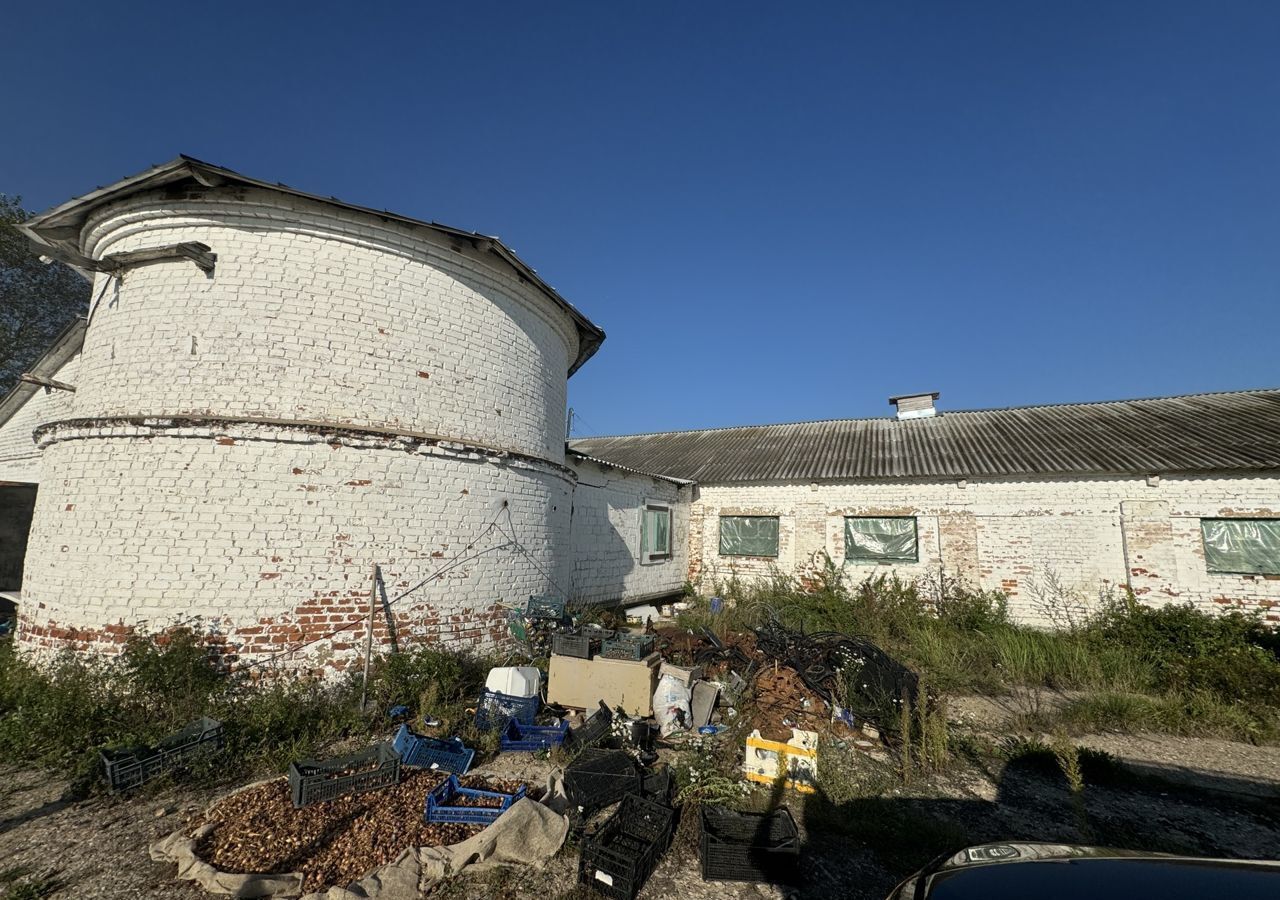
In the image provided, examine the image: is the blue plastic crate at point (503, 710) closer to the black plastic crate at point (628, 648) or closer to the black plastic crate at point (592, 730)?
the black plastic crate at point (592, 730)

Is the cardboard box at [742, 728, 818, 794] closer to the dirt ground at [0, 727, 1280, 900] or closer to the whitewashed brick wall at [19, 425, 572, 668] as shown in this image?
the dirt ground at [0, 727, 1280, 900]

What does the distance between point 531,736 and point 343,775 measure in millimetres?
1807

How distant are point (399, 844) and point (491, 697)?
2095 mm

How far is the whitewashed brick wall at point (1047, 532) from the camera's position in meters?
10.1

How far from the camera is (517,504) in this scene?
26.2 ft

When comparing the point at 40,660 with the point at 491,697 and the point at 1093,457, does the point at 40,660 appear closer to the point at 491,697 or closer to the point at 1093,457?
the point at 491,697

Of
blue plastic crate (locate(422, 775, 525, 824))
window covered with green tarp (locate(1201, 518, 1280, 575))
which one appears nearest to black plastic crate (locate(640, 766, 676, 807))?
blue plastic crate (locate(422, 775, 525, 824))

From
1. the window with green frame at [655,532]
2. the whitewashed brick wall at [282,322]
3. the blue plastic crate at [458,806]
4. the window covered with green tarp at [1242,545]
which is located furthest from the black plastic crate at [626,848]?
the window covered with green tarp at [1242,545]

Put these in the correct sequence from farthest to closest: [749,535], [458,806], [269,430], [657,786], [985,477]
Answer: [749,535] < [985,477] < [269,430] < [657,786] < [458,806]

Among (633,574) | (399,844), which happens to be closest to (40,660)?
(399,844)

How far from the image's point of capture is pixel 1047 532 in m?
11.4

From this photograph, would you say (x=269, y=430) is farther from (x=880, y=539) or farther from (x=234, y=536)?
(x=880, y=539)

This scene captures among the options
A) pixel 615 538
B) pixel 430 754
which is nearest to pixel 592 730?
pixel 430 754

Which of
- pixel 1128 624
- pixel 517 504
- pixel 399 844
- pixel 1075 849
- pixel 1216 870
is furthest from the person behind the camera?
pixel 1128 624
